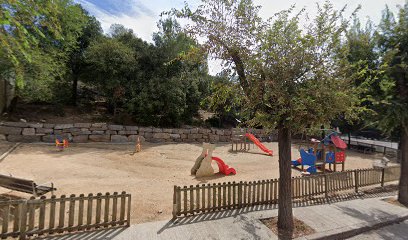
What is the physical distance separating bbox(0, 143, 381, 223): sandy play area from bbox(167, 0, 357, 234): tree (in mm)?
3594

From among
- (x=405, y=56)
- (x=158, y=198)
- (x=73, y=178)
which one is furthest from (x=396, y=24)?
(x=73, y=178)

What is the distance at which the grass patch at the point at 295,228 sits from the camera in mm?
4992

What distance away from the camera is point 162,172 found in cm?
977

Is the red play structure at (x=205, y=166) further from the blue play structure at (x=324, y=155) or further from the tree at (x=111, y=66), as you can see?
the tree at (x=111, y=66)

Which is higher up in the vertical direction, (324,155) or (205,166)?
(324,155)

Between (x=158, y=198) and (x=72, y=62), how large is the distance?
17.7 m

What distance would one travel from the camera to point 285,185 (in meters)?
5.41

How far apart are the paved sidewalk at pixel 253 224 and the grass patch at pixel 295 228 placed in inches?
5.6

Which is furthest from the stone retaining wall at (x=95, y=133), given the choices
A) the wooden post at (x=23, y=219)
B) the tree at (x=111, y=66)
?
the wooden post at (x=23, y=219)

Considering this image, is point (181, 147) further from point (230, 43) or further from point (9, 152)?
point (230, 43)

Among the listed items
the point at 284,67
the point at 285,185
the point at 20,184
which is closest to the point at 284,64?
the point at 284,67

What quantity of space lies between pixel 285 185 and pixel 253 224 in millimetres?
1235

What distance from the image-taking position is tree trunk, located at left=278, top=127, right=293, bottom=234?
5.24 meters

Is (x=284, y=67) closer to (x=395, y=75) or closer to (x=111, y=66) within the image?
(x=395, y=75)
